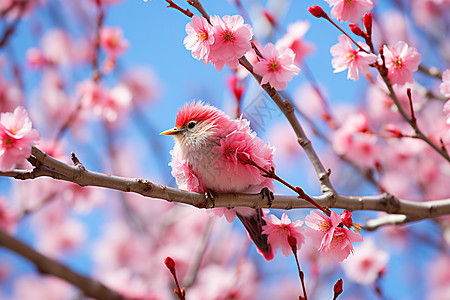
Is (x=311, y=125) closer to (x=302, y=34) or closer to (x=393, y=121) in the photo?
(x=302, y=34)

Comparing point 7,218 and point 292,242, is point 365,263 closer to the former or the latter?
point 292,242

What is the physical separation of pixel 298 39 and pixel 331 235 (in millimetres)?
1038

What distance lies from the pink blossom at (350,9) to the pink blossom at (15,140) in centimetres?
82

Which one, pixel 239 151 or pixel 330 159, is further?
pixel 330 159

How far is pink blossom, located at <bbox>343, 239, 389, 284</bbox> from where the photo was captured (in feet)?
6.52

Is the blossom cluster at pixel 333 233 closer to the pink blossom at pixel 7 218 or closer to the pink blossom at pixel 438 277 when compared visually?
the pink blossom at pixel 7 218

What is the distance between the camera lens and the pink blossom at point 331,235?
943 mm

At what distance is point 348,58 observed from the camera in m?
1.18

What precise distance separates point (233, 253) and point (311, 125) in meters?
2.00

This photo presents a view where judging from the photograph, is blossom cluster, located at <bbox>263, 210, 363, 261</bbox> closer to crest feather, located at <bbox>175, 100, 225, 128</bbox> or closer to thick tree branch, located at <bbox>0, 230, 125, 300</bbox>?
crest feather, located at <bbox>175, 100, 225, 128</bbox>

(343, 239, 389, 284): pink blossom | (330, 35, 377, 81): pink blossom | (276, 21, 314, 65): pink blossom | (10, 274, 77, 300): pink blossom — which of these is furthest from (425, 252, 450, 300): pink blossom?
(10, 274, 77, 300): pink blossom

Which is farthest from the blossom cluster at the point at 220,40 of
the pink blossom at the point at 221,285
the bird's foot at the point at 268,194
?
the pink blossom at the point at 221,285

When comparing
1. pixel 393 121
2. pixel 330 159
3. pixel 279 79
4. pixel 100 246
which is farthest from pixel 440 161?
pixel 100 246

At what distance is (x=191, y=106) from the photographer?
1208mm
